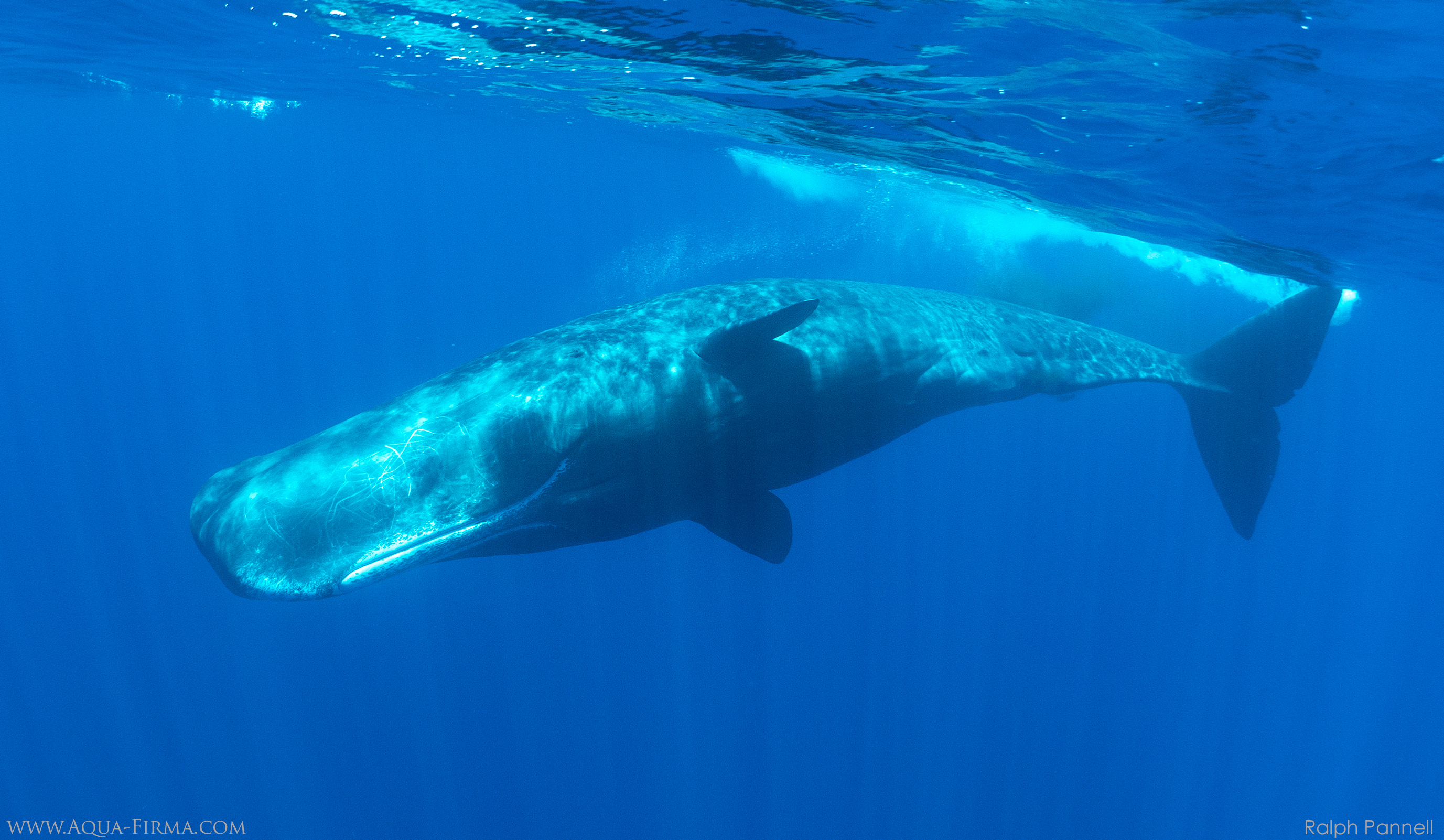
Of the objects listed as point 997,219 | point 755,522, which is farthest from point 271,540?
point 997,219

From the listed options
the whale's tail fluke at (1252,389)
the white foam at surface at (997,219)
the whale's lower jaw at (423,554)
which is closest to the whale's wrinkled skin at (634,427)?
the whale's lower jaw at (423,554)

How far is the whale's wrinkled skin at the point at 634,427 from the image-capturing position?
480 cm

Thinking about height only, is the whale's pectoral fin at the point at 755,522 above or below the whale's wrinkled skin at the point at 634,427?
below

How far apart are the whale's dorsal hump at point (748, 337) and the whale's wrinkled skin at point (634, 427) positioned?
0.02 meters

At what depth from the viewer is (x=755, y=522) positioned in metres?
6.87

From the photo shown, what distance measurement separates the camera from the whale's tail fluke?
10.7 metres

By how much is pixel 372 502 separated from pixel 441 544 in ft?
1.78

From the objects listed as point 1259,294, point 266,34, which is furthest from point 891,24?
point 1259,294

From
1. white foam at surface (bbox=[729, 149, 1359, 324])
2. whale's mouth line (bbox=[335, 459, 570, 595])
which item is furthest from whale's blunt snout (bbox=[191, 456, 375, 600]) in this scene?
white foam at surface (bbox=[729, 149, 1359, 324])

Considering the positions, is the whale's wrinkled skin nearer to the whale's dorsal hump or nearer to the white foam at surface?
the whale's dorsal hump

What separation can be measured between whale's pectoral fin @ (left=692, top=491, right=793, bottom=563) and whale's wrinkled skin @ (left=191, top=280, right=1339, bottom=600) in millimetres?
18

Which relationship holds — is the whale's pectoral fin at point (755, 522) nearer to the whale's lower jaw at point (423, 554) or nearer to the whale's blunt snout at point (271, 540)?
the whale's lower jaw at point (423, 554)

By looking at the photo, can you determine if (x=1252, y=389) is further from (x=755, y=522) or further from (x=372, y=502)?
(x=372, y=502)

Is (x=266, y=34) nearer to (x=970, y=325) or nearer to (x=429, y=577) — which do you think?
(x=970, y=325)
